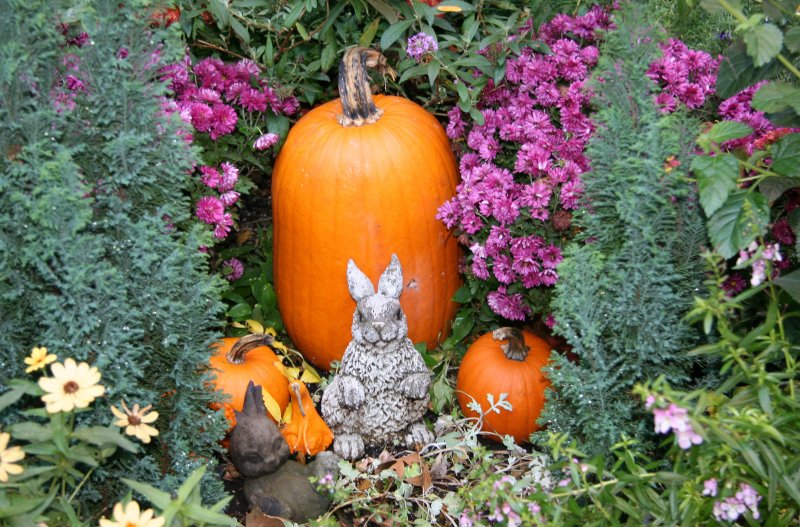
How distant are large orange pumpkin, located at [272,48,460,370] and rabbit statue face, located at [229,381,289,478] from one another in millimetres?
616

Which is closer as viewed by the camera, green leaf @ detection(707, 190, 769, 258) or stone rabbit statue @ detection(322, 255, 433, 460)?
green leaf @ detection(707, 190, 769, 258)

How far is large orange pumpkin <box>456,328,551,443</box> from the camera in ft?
8.89

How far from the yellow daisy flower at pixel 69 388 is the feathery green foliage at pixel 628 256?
1.15 meters

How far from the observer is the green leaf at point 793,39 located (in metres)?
2.00

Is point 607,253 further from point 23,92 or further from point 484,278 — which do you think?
point 23,92

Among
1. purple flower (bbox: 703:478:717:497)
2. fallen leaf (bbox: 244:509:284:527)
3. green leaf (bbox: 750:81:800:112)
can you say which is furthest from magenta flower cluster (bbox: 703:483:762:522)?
fallen leaf (bbox: 244:509:284:527)

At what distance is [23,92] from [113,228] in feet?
1.23

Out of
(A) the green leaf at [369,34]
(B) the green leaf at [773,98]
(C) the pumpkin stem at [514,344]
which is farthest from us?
(A) the green leaf at [369,34]

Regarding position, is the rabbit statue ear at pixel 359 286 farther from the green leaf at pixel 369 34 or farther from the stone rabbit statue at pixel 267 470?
the green leaf at pixel 369 34

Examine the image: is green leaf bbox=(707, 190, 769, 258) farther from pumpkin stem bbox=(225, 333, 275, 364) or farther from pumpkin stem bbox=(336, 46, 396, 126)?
pumpkin stem bbox=(225, 333, 275, 364)

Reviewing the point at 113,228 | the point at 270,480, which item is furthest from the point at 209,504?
the point at 113,228

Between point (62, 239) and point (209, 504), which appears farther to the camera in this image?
point (209, 504)

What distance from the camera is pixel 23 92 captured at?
6.43 feet

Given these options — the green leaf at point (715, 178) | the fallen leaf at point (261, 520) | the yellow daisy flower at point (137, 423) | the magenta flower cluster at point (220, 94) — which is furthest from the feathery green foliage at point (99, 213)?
the green leaf at point (715, 178)
